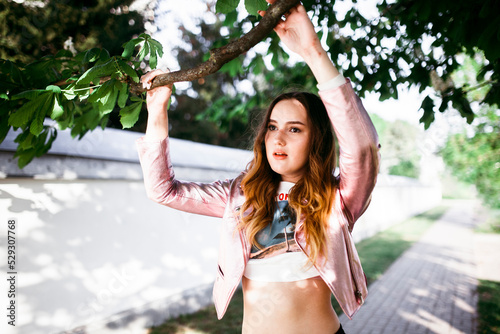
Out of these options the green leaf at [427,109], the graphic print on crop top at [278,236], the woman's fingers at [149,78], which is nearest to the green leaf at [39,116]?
the woman's fingers at [149,78]

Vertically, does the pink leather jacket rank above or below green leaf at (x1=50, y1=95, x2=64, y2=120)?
below

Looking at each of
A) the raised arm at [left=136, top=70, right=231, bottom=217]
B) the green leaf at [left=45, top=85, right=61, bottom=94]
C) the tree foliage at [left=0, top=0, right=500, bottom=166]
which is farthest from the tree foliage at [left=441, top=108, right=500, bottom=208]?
the green leaf at [left=45, top=85, right=61, bottom=94]

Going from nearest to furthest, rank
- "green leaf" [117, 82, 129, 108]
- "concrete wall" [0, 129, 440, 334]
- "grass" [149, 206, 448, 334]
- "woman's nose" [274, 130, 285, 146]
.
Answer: "green leaf" [117, 82, 129, 108] → "woman's nose" [274, 130, 285, 146] → "concrete wall" [0, 129, 440, 334] → "grass" [149, 206, 448, 334]

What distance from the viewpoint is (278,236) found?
5.10ft

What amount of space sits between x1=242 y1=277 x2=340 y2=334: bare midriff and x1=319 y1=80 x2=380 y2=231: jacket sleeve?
1.66 feet

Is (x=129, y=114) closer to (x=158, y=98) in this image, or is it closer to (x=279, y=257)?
(x=158, y=98)

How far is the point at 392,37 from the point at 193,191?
8.49 feet

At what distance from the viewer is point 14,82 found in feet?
5.20

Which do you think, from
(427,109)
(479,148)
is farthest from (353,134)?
(479,148)

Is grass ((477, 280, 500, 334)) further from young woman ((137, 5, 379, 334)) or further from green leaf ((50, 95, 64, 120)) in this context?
green leaf ((50, 95, 64, 120))

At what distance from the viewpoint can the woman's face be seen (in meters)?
1.56

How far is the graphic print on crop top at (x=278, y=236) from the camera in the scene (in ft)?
5.01

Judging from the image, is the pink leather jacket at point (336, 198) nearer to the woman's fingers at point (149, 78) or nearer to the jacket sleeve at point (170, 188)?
the jacket sleeve at point (170, 188)

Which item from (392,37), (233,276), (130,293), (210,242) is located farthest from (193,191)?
(210,242)
